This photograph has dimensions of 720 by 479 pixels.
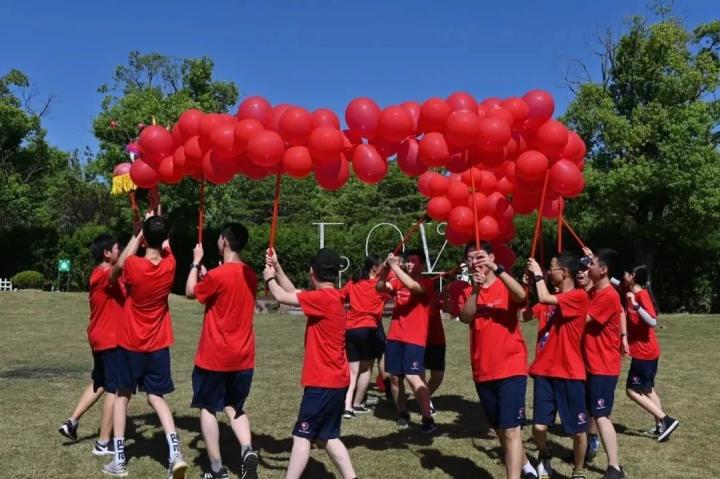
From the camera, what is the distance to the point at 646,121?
2259cm

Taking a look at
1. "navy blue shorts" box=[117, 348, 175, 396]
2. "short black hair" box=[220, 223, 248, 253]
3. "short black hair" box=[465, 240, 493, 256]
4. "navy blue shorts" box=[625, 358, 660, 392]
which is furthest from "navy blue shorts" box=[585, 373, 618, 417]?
"navy blue shorts" box=[117, 348, 175, 396]

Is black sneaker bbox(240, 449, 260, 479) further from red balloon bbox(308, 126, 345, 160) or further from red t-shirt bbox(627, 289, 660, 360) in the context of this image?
red t-shirt bbox(627, 289, 660, 360)

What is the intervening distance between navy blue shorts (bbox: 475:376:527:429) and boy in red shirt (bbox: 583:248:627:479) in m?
0.92

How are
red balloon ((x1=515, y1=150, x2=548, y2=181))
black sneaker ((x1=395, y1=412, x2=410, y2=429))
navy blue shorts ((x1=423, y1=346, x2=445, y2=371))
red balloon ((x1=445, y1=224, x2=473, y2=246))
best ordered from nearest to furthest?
red balloon ((x1=515, y1=150, x2=548, y2=181)), red balloon ((x1=445, y1=224, x2=473, y2=246)), black sneaker ((x1=395, y1=412, x2=410, y2=429)), navy blue shorts ((x1=423, y1=346, x2=445, y2=371))

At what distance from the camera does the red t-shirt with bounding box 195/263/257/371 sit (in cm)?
526

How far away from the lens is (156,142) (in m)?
5.91

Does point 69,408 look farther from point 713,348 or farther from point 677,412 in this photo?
point 713,348

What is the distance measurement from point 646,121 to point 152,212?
2029cm

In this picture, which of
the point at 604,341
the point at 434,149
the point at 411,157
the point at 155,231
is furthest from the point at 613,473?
the point at 155,231

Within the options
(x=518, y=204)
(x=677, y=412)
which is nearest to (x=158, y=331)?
(x=518, y=204)

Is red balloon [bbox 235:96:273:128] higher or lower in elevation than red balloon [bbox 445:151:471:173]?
higher

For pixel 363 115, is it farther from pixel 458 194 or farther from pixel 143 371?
pixel 143 371

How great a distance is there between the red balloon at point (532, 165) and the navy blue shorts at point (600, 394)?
171 centimetres

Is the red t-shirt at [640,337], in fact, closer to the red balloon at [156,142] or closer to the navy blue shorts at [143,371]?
the navy blue shorts at [143,371]
